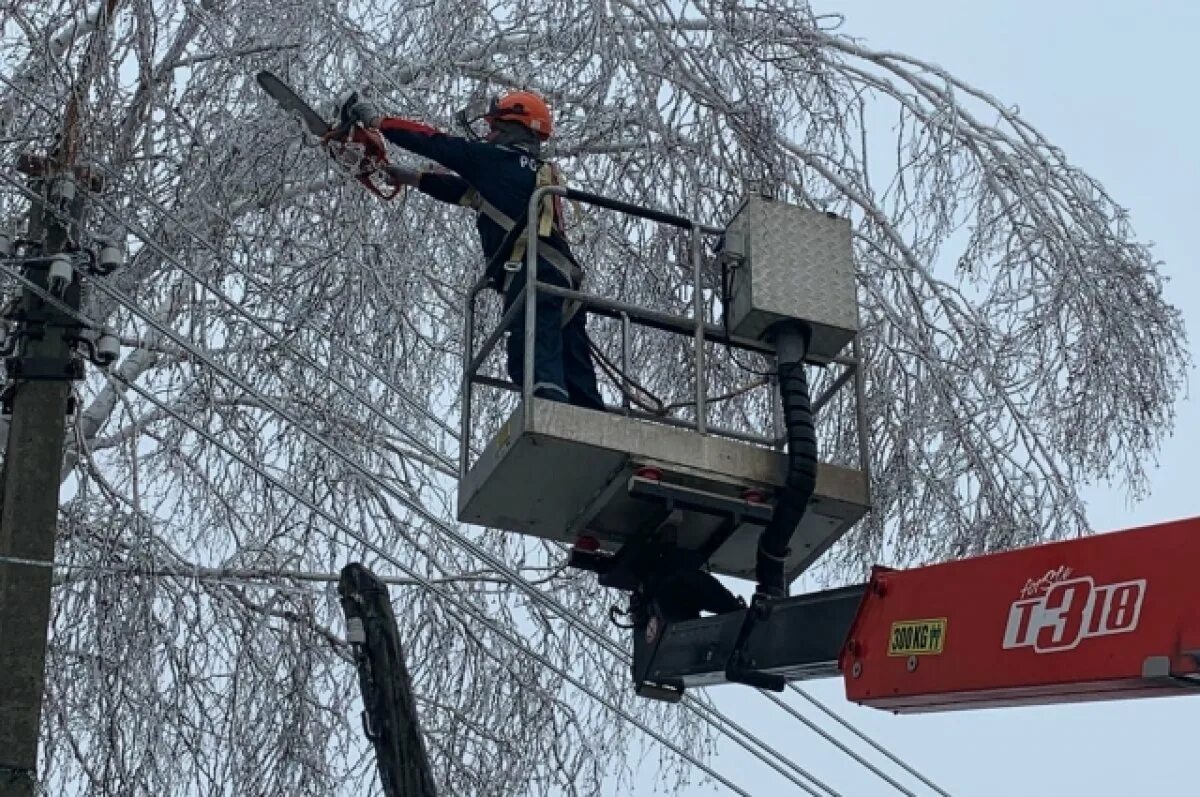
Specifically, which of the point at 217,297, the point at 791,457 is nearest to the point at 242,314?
the point at 217,297

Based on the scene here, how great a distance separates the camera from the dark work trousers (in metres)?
7.02

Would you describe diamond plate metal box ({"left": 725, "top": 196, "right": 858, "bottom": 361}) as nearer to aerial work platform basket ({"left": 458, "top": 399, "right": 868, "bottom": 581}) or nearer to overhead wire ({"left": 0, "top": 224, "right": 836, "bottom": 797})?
aerial work platform basket ({"left": 458, "top": 399, "right": 868, "bottom": 581})

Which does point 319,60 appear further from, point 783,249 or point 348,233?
point 783,249

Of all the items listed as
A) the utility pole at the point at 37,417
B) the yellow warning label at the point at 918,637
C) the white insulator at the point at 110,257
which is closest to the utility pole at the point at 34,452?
the utility pole at the point at 37,417

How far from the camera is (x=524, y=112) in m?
7.74

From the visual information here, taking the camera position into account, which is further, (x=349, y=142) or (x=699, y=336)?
(x=349, y=142)

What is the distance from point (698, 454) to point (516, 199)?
1.40 meters

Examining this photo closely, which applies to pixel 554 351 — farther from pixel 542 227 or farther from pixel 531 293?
pixel 542 227

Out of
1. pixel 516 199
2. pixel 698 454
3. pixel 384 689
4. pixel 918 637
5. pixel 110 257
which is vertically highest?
pixel 516 199

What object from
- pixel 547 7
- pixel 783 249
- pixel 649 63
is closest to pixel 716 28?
pixel 649 63

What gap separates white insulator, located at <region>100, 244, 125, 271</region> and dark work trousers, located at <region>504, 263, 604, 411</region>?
4.70 feet

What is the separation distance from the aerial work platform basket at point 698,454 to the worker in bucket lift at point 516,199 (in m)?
0.17

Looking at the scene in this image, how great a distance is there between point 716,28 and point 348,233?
71.6 inches

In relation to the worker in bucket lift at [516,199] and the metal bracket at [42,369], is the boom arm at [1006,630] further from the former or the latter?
the metal bracket at [42,369]
